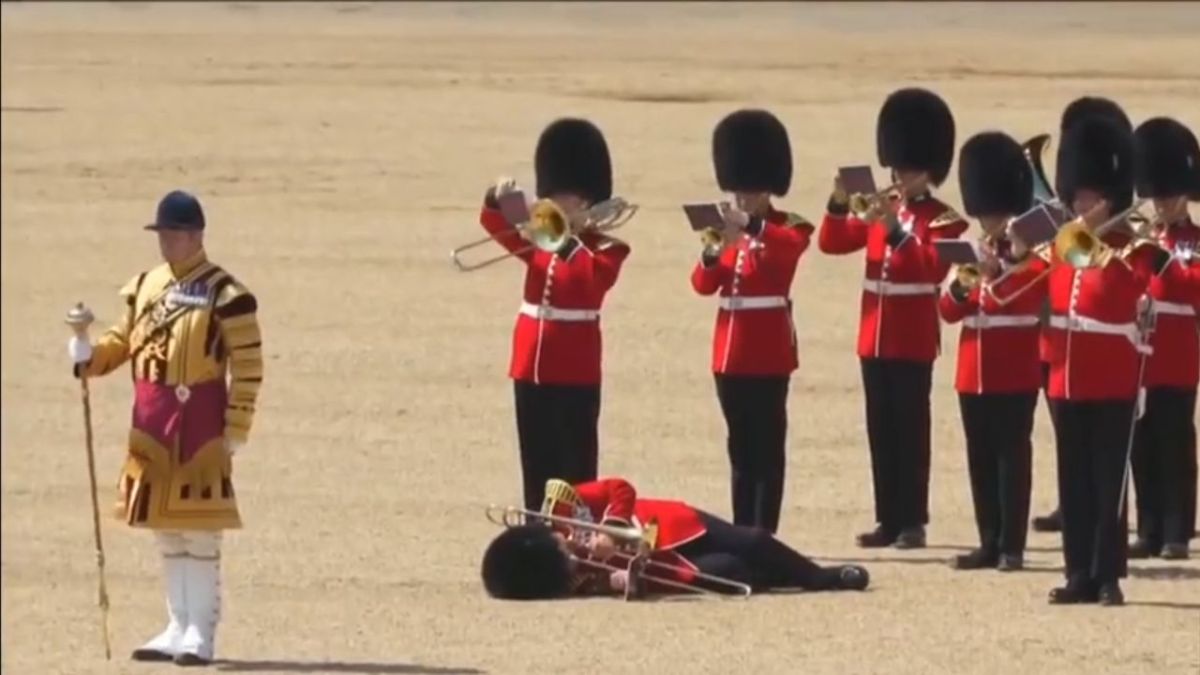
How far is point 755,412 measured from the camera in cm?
1224

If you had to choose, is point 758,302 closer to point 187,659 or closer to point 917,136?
point 917,136

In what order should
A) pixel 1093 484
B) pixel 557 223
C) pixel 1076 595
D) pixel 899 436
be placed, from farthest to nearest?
1. pixel 899 436
2. pixel 557 223
3. pixel 1076 595
4. pixel 1093 484

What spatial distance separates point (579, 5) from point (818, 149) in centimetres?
1787

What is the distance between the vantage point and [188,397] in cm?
989

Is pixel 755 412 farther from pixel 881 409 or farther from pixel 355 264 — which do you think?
pixel 355 264

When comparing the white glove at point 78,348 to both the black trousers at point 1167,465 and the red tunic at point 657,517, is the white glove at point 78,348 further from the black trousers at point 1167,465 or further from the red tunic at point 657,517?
the black trousers at point 1167,465

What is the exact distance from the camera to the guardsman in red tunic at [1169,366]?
38.7 ft

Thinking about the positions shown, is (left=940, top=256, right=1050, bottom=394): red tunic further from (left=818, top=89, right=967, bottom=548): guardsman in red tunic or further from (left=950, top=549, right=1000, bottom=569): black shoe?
(left=950, top=549, right=1000, bottom=569): black shoe

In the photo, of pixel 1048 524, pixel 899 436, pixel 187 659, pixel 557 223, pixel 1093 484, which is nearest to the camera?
pixel 187 659

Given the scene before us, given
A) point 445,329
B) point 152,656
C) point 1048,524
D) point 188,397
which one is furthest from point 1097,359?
point 445,329

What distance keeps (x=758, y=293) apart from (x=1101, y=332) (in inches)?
62.8

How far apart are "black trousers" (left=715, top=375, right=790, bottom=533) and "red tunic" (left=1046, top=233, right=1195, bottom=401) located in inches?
59.8

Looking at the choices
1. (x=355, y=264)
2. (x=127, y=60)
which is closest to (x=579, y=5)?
(x=127, y=60)

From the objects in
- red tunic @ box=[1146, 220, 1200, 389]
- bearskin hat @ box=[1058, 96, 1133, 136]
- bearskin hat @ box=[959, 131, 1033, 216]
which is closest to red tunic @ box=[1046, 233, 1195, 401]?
red tunic @ box=[1146, 220, 1200, 389]
